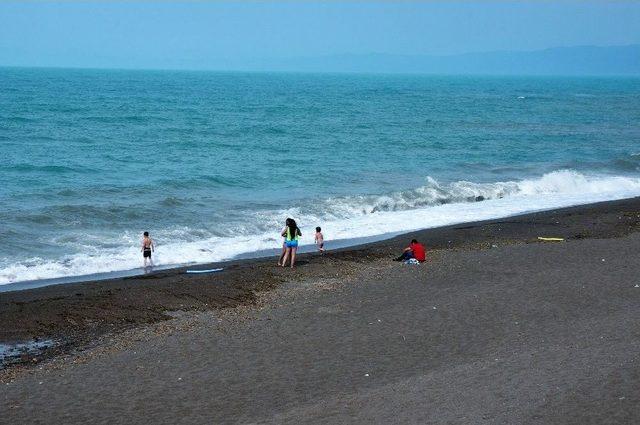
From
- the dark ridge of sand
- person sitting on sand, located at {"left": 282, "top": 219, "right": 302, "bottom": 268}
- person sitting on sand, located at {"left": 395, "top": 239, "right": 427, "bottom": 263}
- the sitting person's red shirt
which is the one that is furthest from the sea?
the sitting person's red shirt

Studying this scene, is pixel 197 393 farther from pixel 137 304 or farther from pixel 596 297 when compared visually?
pixel 596 297

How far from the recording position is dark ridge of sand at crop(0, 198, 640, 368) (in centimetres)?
1515

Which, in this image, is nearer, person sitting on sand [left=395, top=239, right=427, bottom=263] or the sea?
person sitting on sand [left=395, top=239, right=427, bottom=263]

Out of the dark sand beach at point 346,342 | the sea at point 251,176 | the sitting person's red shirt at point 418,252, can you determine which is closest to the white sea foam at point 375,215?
the sea at point 251,176

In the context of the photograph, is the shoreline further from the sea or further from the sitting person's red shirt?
the sitting person's red shirt

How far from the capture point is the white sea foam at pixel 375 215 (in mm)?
21125

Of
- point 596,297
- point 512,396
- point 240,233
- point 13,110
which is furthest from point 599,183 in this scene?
point 13,110

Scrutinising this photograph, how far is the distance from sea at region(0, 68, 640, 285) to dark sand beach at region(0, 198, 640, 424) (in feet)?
14.0

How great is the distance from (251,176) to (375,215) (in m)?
9.23

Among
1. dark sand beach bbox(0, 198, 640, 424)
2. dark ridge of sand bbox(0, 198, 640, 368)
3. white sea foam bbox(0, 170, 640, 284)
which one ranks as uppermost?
dark sand beach bbox(0, 198, 640, 424)

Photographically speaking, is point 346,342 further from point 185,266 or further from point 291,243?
point 185,266

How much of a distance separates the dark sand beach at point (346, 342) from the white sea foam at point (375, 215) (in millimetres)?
2049

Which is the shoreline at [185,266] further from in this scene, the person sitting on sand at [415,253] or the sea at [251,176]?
the person sitting on sand at [415,253]

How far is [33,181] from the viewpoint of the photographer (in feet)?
108
